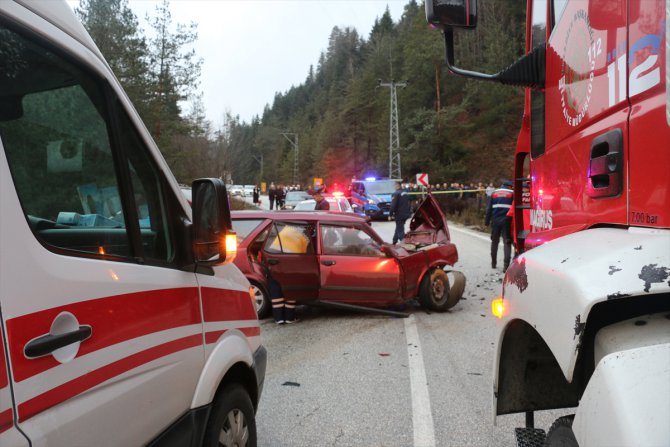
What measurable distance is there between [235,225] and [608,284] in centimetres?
665

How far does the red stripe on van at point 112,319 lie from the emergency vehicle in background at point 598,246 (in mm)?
1381

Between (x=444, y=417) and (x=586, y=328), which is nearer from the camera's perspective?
(x=586, y=328)

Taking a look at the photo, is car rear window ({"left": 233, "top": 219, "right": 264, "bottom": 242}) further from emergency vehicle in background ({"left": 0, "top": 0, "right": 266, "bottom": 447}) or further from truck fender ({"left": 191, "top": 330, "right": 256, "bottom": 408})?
emergency vehicle in background ({"left": 0, "top": 0, "right": 266, "bottom": 447})

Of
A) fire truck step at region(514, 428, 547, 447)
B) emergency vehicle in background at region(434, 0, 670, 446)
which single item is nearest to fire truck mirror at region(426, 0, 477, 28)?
emergency vehicle in background at region(434, 0, 670, 446)

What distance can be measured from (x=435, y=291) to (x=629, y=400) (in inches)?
260

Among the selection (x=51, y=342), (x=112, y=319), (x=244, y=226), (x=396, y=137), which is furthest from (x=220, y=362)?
(x=396, y=137)

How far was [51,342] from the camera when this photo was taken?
143 centimetres

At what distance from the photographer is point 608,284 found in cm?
141

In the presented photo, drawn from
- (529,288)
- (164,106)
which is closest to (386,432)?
(529,288)

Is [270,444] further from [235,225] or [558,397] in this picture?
[235,225]

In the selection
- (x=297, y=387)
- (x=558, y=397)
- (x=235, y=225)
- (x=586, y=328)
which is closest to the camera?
(x=586, y=328)

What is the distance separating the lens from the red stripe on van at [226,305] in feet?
8.17

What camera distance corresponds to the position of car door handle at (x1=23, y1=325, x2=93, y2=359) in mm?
1358

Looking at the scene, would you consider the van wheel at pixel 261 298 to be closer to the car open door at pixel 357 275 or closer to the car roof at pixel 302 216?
the car open door at pixel 357 275
